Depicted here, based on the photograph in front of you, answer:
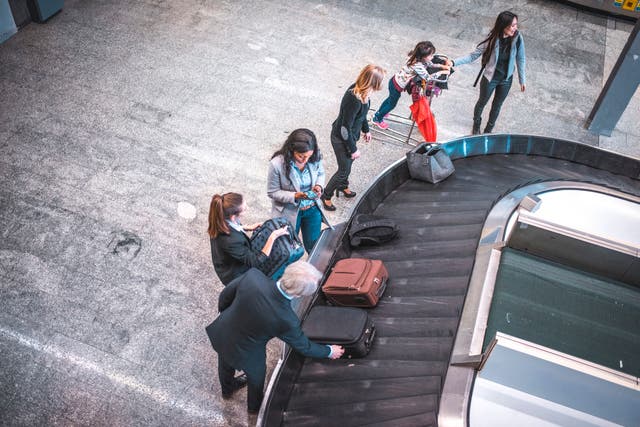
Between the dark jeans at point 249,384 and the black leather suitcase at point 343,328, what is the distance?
1.54ft

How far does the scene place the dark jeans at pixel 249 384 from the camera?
3.91m

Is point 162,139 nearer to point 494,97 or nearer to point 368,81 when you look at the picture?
point 368,81

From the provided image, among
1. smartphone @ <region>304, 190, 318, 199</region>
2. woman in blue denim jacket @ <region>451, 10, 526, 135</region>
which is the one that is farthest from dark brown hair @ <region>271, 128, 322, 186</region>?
woman in blue denim jacket @ <region>451, 10, 526, 135</region>

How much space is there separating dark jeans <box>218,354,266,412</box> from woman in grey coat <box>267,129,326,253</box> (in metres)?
1.27

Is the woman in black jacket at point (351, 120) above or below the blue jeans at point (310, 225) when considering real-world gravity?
above

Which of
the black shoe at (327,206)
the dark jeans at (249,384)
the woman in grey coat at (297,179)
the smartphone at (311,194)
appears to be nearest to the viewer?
the dark jeans at (249,384)

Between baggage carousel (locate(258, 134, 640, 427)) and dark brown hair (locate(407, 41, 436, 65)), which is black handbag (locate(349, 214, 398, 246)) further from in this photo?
dark brown hair (locate(407, 41, 436, 65))

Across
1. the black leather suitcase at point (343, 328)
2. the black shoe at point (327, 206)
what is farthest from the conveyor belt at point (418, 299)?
the black shoe at point (327, 206)

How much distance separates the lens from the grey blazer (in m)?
4.43

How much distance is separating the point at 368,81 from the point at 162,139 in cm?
276

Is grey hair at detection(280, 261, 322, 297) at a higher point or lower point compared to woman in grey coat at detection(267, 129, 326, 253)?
higher

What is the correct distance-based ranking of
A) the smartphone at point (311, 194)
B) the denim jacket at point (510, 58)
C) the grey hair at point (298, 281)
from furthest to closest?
the denim jacket at point (510, 58), the smartphone at point (311, 194), the grey hair at point (298, 281)

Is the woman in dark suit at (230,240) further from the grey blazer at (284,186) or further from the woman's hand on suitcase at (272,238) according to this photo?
the grey blazer at (284,186)

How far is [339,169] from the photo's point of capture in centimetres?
559
